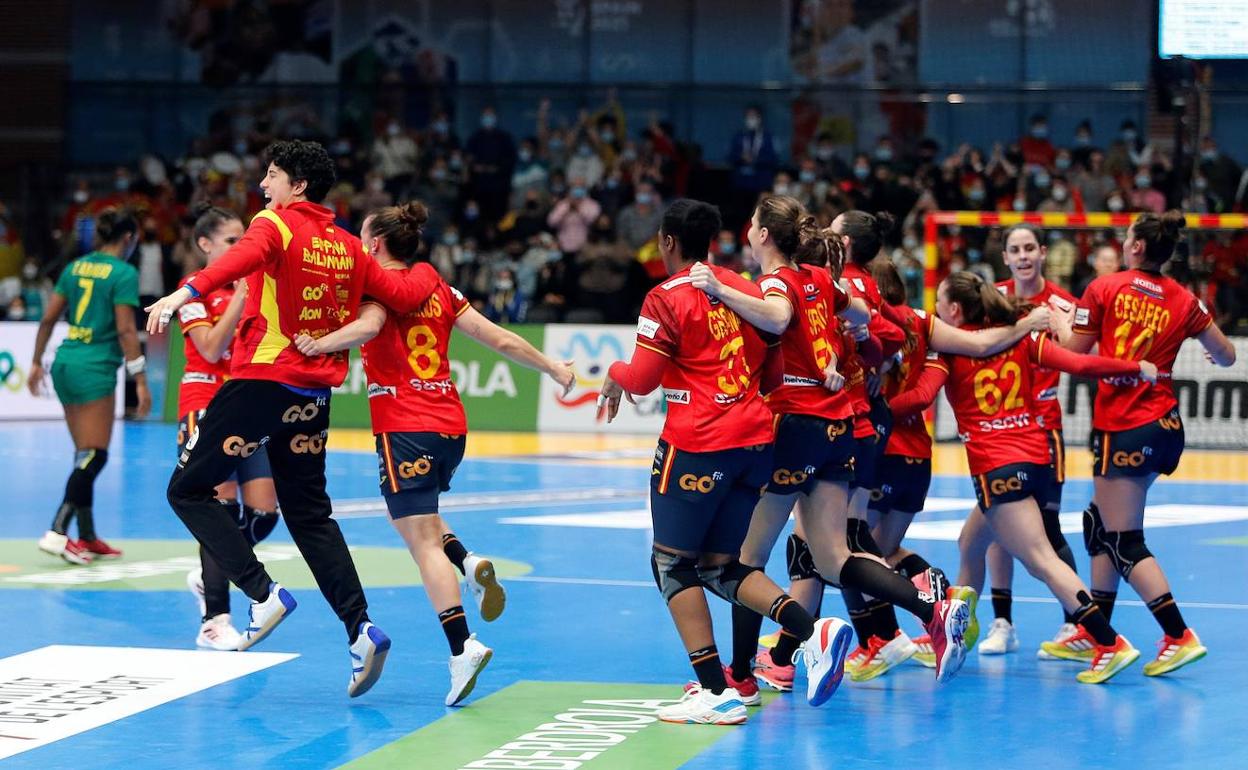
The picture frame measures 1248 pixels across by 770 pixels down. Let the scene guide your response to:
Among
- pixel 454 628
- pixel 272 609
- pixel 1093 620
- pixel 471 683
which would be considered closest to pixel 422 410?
pixel 454 628

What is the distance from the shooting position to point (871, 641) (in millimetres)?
8102

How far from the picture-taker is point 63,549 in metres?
11.3

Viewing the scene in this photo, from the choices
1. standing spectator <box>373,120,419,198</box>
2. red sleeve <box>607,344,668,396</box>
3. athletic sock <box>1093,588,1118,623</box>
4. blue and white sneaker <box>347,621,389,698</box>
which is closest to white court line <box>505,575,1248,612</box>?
athletic sock <box>1093,588,1118,623</box>

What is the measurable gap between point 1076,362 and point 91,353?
647cm

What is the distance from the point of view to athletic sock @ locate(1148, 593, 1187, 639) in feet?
26.7

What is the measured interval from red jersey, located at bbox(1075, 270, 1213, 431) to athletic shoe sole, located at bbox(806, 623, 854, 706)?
2242mm

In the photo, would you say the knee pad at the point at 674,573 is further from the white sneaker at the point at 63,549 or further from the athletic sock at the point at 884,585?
the white sneaker at the point at 63,549

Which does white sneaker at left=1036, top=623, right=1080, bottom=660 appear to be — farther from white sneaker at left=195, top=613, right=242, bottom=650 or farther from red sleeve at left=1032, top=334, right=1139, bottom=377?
white sneaker at left=195, top=613, right=242, bottom=650

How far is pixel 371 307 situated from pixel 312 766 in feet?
6.74

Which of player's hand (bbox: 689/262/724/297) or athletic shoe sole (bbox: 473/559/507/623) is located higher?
player's hand (bbox: 689/262/724/297)

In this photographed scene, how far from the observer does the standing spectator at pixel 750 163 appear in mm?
26281

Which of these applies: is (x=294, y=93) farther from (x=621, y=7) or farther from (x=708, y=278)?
(x=708, y=278)

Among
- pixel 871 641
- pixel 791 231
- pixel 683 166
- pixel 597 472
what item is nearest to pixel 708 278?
pixel 791 231

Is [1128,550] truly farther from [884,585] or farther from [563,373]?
[563,373]
